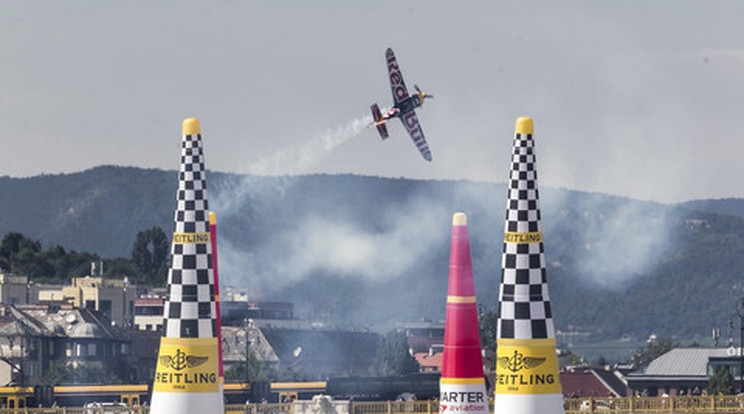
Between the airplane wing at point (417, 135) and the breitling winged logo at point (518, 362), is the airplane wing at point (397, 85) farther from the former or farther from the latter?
the breitling winged logo at point (518, 362)

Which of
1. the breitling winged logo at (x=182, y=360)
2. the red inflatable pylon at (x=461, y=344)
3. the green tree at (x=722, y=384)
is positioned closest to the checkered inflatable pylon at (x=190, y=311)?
the breitling winged logo at (x=182, y=360)

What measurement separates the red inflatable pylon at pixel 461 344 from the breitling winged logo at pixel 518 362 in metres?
3.32

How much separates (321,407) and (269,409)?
18.7 meters

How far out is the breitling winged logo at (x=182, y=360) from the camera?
962 inches

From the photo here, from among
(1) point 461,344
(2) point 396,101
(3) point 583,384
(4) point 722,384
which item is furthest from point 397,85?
(3) point 583,384

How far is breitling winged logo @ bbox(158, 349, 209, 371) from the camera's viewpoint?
2444cm

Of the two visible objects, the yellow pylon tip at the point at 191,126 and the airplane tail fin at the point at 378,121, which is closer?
the yellow pylon tip at the point at 191,126

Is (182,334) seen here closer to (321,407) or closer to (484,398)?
(484,398)

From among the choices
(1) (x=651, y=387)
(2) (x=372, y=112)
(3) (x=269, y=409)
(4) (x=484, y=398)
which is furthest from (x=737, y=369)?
(4) (x=484, y=398)

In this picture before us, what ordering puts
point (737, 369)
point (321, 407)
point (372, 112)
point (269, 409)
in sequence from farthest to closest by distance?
point (737, 369), point (372, 112), point (269, 409), point (321, 407)

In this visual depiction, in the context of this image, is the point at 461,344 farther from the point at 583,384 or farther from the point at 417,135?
the point at 583,384

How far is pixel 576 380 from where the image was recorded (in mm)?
188250

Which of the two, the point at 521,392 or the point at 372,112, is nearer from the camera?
the point at 521,392

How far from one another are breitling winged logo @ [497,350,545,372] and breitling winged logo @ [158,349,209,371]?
14.3ft
